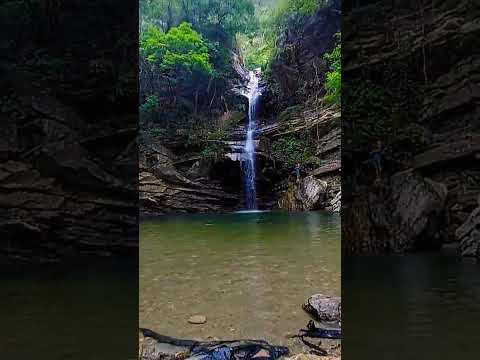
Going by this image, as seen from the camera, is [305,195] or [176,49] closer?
[305,195]

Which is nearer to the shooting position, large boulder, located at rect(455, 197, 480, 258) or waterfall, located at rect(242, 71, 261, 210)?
large boulder, located at rect(455, 197, 480, 258)

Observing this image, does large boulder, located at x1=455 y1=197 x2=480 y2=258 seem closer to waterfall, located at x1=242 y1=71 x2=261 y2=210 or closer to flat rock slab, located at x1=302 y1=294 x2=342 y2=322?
flat rock slab, located at x1=302 y1=294 x2=342 y2=322

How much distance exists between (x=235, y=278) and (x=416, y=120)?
10.4 feet

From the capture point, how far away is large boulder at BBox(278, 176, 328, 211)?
9.00 metres

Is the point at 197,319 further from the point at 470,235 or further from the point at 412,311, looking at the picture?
the point at 470,235

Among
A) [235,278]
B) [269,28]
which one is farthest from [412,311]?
[269,28]

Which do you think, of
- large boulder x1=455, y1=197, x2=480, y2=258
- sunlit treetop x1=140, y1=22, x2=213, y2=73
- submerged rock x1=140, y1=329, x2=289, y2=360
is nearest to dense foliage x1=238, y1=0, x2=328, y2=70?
sunlit treetop x1=140, y1=22, x2=213, y2=73

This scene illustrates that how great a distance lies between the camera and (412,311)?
245 cm

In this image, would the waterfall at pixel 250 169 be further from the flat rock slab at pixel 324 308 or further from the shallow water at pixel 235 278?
the flat rock slab at pixel 324 308

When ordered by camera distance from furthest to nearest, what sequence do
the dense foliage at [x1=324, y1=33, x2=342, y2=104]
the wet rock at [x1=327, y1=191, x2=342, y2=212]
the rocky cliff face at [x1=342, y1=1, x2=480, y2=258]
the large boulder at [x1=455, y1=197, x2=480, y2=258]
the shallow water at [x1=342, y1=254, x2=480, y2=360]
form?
the dense foliage at [x1=324, y1=33, x2=342, y2=104] < the wet rock at [x1=327, y1=191, x2=342, y2=212] < the rocky cliff face at [x1=342, y1=1, x2=480, y2=258] < the large boulder at [x1=455, y1=197, x2=480, y2=258] < the shallow water at [x1=342, y1=254, x2=480, y2=360]

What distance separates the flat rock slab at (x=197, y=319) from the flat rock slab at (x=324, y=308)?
641mm

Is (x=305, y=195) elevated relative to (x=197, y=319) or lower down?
elevated

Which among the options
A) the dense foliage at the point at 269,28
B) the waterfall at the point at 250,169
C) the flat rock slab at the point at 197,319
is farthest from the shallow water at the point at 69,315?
the dense foliage at the point at 269,28

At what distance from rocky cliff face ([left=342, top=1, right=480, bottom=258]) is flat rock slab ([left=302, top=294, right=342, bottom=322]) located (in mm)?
1906
